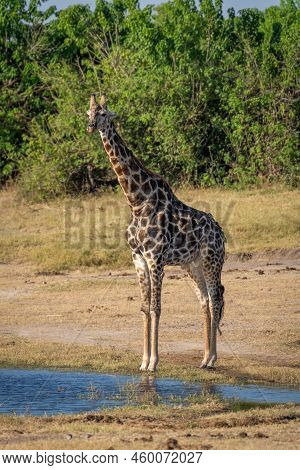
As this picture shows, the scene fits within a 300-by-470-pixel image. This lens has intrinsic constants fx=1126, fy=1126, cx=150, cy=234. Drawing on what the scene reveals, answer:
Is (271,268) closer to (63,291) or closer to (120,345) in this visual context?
(63,291)

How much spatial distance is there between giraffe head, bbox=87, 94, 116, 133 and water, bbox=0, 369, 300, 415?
3169mm

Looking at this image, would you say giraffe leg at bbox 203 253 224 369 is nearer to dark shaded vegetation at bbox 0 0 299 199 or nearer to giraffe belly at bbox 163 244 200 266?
giraffe belly at bbox 163 244 200 266

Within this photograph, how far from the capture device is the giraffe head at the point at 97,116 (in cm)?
1440

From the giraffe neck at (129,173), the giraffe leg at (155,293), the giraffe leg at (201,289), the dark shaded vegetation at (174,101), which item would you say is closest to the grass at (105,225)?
the dark shaded vegetation at (174,101)

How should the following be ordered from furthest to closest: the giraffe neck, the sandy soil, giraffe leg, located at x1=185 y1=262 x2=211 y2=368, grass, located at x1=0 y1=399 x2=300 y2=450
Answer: the sandy soil, giraffe leg, located at x1=185 y1=262 x2=211 y2=368, the giraffe neck, grass, located at x1=0 y1=399 x2=300 y2=450

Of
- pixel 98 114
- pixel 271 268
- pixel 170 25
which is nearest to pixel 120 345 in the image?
pixel 98 114

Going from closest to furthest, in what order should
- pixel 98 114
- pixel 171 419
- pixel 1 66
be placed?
1. pixel 171 419
2. pixel 98 114
3. pixel 1 66

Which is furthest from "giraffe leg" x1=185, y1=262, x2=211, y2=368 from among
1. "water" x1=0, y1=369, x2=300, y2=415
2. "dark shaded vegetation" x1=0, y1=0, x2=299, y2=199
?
"dark shaded vegetation" x1=0, y1=0, x2=299, y2=199

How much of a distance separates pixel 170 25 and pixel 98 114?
1705 centimetres

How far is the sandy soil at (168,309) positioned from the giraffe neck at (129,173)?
2.28m

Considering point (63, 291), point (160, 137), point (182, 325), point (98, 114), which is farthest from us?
point (160, 137)

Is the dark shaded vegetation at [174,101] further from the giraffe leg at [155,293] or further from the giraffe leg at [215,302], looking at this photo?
the giraffe leg at [155,293]

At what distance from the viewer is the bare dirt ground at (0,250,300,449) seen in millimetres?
9969
